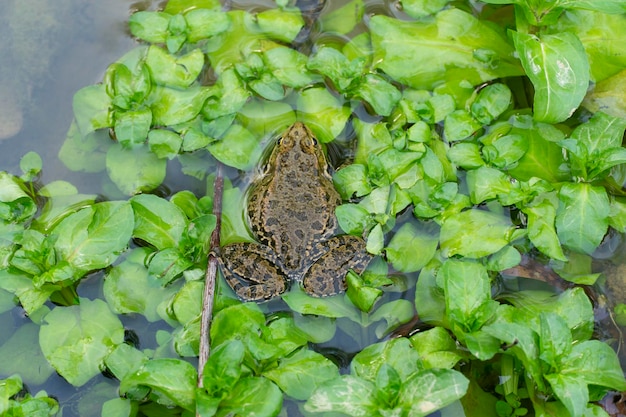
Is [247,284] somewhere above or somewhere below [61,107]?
below

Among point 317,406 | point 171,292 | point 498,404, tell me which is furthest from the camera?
point 171,292

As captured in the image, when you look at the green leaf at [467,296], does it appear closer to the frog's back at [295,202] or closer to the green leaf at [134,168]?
the frog's back at [295,202]

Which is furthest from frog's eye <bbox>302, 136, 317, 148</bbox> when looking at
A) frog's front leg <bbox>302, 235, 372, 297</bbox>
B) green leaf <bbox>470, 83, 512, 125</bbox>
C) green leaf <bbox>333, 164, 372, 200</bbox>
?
green leaf <bbox>470, 83, 512, 125</bbox>

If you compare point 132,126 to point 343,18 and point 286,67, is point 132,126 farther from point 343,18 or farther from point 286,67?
point 343,18

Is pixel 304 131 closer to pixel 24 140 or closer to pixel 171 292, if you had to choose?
pixel 171 292

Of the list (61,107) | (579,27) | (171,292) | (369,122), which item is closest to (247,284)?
(171,292)

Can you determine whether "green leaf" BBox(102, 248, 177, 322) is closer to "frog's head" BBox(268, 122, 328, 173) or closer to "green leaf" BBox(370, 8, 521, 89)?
"frog's head" BBox(268, 122, 328, 173)

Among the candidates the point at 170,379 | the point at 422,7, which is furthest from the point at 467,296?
the point at 422,7
